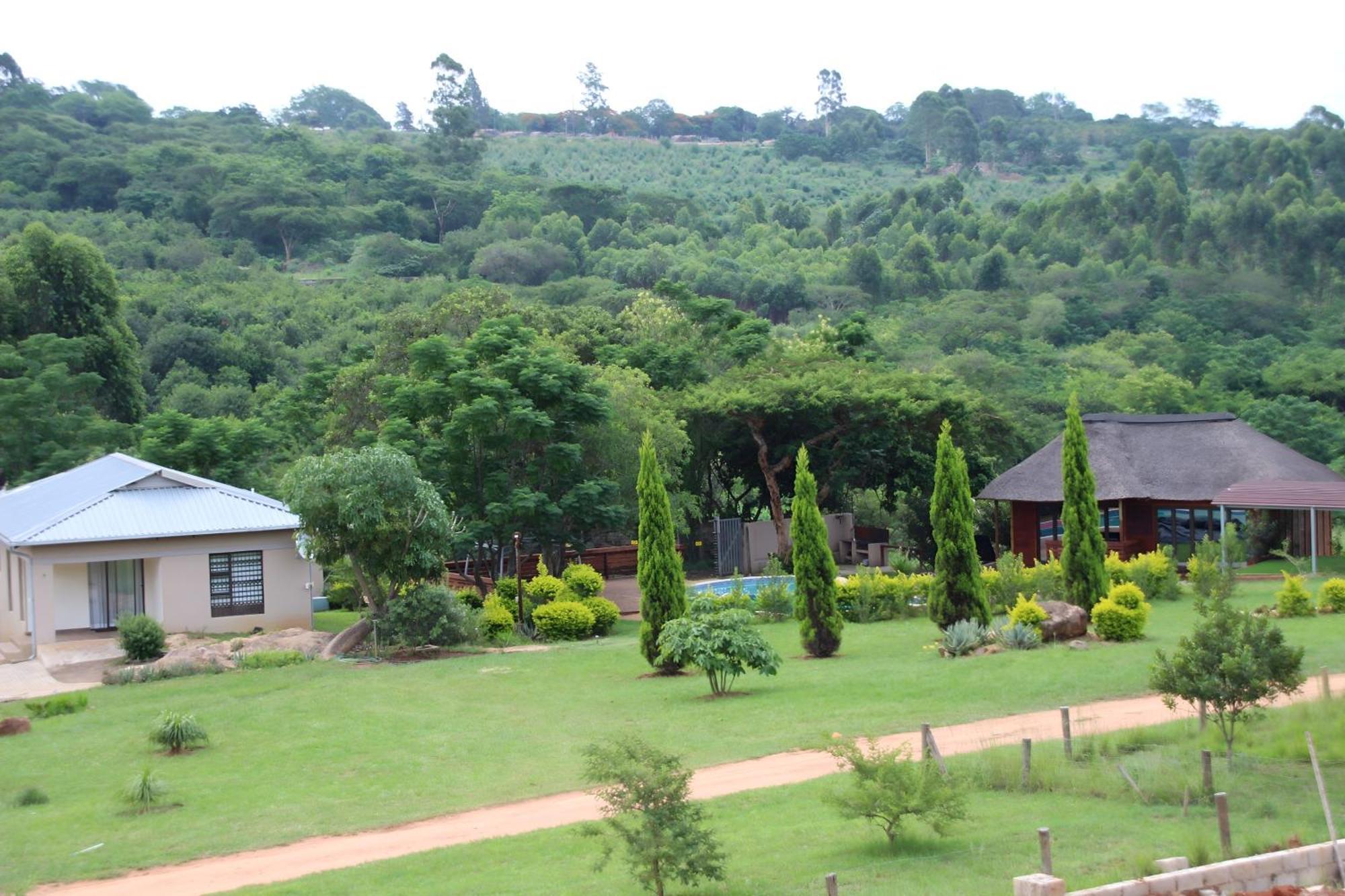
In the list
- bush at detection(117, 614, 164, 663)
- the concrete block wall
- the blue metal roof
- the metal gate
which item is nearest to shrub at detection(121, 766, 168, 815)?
the concrete block wall

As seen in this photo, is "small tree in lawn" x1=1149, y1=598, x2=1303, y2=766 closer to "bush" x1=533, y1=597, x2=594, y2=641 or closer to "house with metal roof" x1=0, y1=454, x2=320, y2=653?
"bush" x1=533, y1=597, x2=594, y2=641

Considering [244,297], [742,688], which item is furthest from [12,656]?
[244,297]

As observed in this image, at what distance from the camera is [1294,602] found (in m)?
23.3

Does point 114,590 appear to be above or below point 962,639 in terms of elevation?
→ above

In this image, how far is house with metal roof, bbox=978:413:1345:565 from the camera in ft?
106

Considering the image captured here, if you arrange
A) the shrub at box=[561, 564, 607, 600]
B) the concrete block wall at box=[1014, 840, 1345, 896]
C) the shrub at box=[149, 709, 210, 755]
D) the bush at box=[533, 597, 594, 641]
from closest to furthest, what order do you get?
the concrete block wall at box=[1014, 840, 1345, 896], the shrub at box=[149, 709, 210, 755], the bush at box=[533, 597, 594, 641], the shrub at box=[561, 564, 607, 600]

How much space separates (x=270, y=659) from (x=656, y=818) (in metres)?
15.8

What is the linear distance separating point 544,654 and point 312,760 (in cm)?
807

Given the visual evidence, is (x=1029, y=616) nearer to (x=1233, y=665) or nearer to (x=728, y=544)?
(x=1233, y=665)

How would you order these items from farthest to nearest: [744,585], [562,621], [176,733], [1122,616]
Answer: [744,585] < [562,621] < [1122,616] < [176,733]

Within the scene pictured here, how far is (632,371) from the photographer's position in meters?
38.2

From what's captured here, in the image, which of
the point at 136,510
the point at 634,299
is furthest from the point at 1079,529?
the point at 634,299

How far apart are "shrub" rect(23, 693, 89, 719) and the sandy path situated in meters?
9.26

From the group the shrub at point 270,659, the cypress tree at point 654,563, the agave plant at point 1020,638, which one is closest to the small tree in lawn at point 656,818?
the cypress tree at point 654,563
